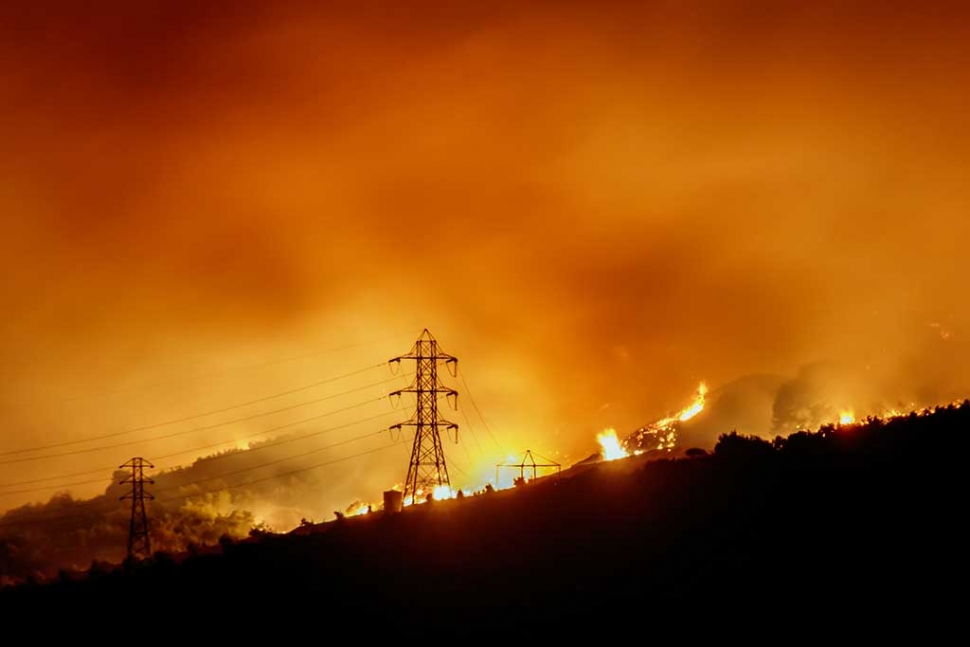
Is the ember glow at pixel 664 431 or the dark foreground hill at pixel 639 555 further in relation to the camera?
the ember glow at pixel 664 431

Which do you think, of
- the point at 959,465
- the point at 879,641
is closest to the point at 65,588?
the point at 879,641

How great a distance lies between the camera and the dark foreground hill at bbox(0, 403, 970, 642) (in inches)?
1518

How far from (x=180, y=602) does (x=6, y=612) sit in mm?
12388

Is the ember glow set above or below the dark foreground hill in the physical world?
above

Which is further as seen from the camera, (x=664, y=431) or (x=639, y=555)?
(x=664, y=431)

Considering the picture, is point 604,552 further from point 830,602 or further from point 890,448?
point 890,448

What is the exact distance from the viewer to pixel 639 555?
146ft

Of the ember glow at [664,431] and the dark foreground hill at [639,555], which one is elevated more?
the ember glow at [664,431]

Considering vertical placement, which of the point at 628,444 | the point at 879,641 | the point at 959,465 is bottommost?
the point at 879,641

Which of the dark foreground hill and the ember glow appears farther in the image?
the ember glow

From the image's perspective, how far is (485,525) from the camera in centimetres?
5159

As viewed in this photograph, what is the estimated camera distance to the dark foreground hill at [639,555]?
127 ft

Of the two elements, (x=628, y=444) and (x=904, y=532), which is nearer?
(x=904, y=532)

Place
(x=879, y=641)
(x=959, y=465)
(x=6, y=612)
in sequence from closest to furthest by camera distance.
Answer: (x=879, y=641), (x=959, y=465), (x=6, y=612)
